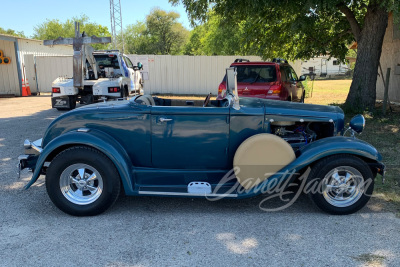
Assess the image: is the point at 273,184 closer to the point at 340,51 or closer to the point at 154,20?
the point at 340,51

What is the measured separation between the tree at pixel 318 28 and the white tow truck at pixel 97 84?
11.2ft

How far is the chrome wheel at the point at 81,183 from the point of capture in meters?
4.00

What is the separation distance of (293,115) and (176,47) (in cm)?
4030

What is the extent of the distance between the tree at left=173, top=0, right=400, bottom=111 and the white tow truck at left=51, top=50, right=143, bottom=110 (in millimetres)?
3403

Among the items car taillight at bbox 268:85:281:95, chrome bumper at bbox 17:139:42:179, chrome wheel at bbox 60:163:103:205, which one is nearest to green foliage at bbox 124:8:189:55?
car taillight at bbox 268:85:281:95

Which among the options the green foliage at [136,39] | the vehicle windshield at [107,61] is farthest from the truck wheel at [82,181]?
the green foliage at [136,39]

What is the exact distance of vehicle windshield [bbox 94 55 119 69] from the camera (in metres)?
13.3

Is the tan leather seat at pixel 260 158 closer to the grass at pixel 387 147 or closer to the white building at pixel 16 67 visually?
the grass at pixel 387 147

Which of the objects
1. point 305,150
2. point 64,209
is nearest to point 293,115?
point 305,150

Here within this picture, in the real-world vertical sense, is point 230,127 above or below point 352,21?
below

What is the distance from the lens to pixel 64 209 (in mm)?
4016

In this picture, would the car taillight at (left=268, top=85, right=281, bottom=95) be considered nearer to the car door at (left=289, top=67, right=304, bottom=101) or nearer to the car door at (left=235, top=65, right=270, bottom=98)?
the car door at (left=235, top=65, right=270, bottom=98)

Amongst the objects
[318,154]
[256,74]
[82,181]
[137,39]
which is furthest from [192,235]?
[137,39]

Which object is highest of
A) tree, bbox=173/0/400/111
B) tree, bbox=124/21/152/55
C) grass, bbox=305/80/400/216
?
tree, bbox=124/21/152/55
